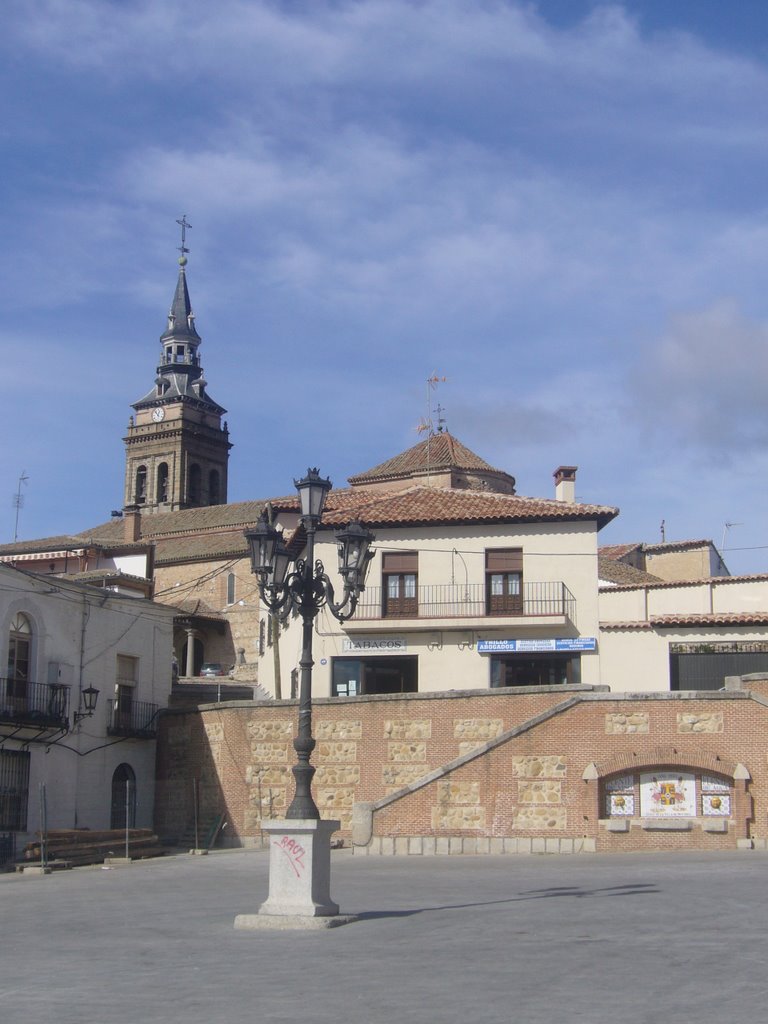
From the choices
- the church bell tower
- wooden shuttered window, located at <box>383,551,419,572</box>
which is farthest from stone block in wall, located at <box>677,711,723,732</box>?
the church bell tower

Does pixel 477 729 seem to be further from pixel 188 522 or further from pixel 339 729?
pixel 188 522

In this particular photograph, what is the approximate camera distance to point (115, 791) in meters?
32.5

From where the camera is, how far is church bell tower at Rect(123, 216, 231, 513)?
4129 inches

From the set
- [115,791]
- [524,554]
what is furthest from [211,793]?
[524,554]

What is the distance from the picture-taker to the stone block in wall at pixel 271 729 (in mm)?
29750

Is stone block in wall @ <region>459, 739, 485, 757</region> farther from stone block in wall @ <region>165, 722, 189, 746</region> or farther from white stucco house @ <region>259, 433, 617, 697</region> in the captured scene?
stone block in wall @ <region>165, 722, 189, 746</region>

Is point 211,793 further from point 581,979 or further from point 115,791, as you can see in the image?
point 581,979

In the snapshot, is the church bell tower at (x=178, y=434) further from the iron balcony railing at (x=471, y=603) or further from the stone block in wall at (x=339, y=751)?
the stone block in wall at (x=339, y=751)

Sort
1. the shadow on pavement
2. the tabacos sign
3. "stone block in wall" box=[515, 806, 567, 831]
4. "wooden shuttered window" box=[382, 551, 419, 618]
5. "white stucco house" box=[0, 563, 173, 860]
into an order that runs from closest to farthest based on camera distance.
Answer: the shadow on pavement < "stone block in wall" box=[515, 806, 567, 831] < "white stucco house" box=[0, 563, 173, 860] < the tabacos sign < "wooden shuttered window" box=[382, 551, 419, 618]

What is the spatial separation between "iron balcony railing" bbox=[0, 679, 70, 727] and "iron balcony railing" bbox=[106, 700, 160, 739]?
1.57m

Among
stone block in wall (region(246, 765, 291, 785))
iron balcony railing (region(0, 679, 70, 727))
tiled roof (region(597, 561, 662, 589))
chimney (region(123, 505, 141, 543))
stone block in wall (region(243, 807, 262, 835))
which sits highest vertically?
chimney (region(123, 505, 141, 543))

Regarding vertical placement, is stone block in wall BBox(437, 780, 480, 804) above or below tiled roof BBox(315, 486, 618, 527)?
below

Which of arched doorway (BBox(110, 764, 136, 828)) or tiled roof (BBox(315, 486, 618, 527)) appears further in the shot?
tiled roof (BBox(315, 486, 618, 527))

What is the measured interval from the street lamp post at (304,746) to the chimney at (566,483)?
24475 millimetres
